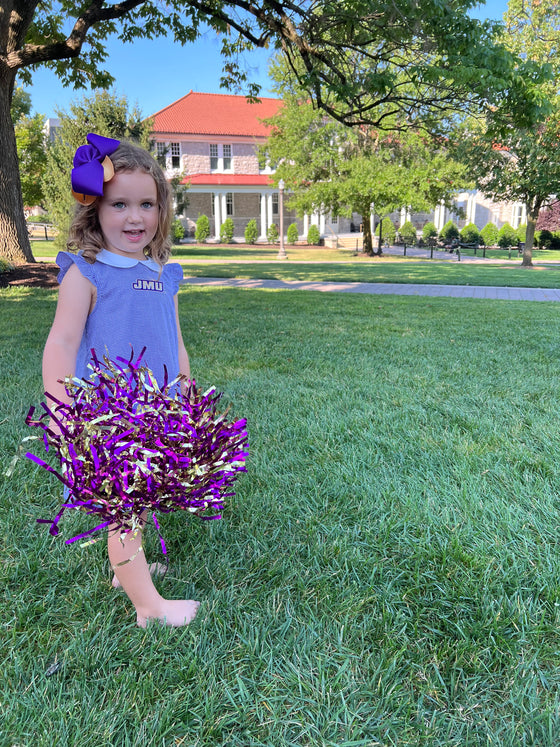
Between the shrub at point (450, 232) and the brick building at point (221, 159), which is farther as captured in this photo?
the shrub at point (450, 232)

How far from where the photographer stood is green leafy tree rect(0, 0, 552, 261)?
19.9 feet

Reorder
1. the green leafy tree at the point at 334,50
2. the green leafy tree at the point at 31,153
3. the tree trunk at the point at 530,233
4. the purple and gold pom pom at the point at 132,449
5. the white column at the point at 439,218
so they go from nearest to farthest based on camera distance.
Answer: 1. the purple and gold pom pom at the point at 132,449
2. the green leafy tree at the point at 334,50
3. the tree trunk at the point at 530,233
4. the green leafy tree at the point at 31,153
5. the white column at the point at 439,218

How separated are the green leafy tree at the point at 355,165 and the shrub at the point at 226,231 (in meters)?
9.24

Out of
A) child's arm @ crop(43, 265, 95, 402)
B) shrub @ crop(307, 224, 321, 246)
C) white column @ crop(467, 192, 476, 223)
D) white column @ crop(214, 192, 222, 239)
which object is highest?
white column @ crop(467, 192, 476, 223)

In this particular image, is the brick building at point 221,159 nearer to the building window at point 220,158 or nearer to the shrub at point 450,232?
the building window at point 220,158

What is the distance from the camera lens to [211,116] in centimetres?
3409

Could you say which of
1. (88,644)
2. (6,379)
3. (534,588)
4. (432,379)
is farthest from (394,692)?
(6,379)

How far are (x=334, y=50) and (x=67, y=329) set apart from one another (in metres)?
7.96

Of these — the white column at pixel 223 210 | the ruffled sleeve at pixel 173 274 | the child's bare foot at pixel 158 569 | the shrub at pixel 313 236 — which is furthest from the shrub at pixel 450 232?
the child's bare foot at pixel 158 569

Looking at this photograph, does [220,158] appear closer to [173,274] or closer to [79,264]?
[173,274]

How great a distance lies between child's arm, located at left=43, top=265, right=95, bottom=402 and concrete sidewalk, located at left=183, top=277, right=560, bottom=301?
9112mm

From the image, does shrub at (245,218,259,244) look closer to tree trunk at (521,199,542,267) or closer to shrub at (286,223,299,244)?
shrub at (286,223,299,244)

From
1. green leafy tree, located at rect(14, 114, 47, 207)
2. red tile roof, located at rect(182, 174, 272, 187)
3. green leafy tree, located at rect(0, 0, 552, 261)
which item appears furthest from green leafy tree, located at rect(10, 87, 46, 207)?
green leafy tree, located at rect(0, 0, 552, 261)

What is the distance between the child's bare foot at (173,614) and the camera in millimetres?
1582
